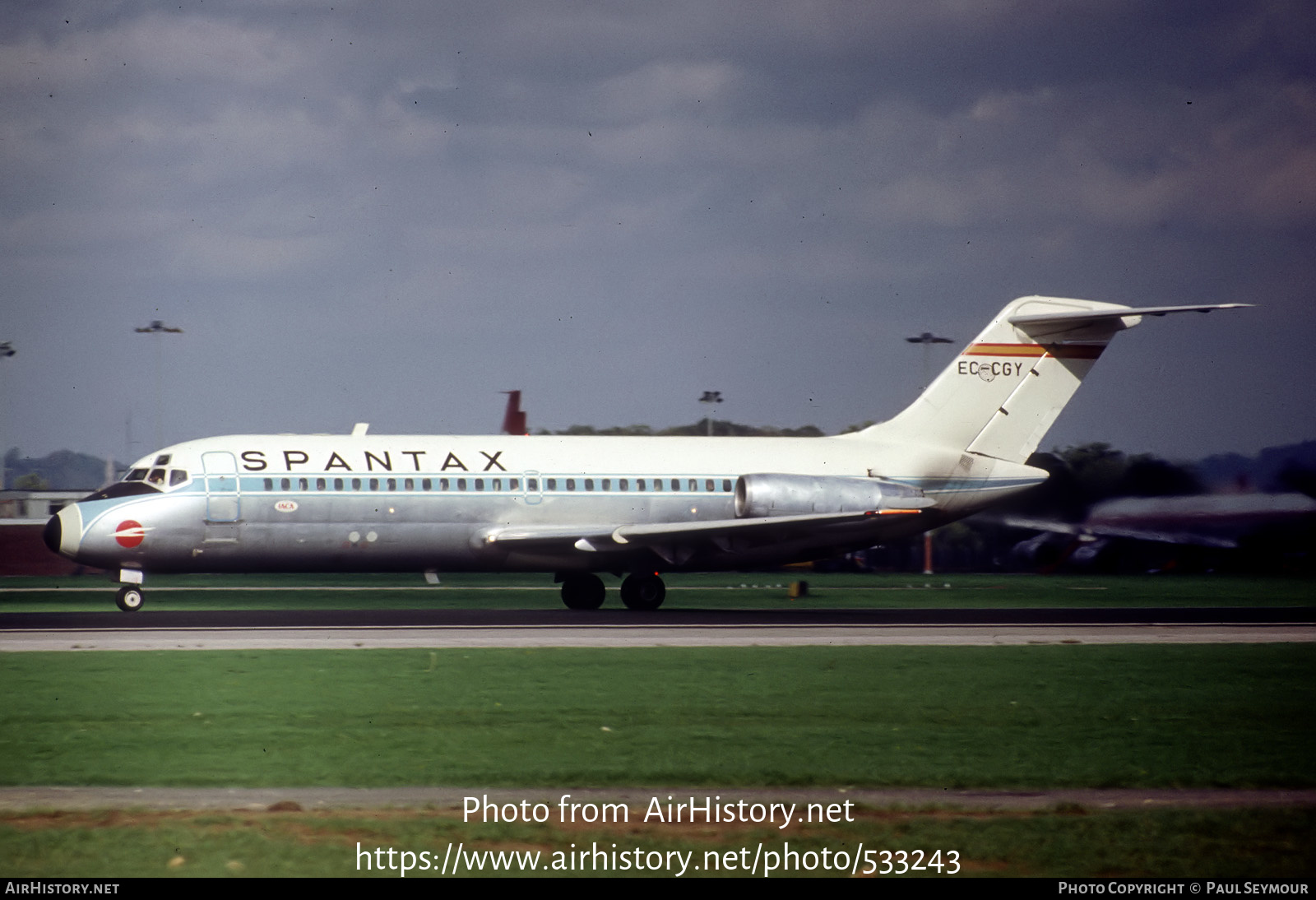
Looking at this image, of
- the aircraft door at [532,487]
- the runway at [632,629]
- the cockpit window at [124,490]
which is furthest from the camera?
the aircraft door at [532,487]

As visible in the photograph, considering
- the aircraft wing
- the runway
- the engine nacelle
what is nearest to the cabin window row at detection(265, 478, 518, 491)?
the aircraft wing

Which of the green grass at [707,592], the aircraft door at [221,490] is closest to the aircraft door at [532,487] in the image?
the green grass at [707,592]

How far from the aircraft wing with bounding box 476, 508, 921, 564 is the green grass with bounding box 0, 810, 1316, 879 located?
74.2 ft

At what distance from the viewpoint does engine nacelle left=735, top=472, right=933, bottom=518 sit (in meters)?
34.7

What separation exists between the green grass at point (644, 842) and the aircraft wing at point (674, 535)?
22.6 meters

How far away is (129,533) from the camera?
31531 millimetres

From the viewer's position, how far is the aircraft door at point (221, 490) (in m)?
32.1

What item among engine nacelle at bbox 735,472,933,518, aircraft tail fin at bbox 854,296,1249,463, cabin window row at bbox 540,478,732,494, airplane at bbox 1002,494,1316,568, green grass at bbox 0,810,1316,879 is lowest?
green grass at bbox 0,810,1316,879

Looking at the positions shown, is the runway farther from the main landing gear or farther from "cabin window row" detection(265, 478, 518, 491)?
"cabin window row" detection(265, 478, 518, 491)

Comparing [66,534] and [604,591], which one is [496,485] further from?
[66,534]

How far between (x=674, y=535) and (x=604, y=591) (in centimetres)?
317

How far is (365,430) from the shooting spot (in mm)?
34875

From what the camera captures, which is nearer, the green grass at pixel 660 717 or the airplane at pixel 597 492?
the green grass at pixel 660 717

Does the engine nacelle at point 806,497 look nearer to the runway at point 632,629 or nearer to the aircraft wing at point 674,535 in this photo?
the aircraft wing at point 674,535
